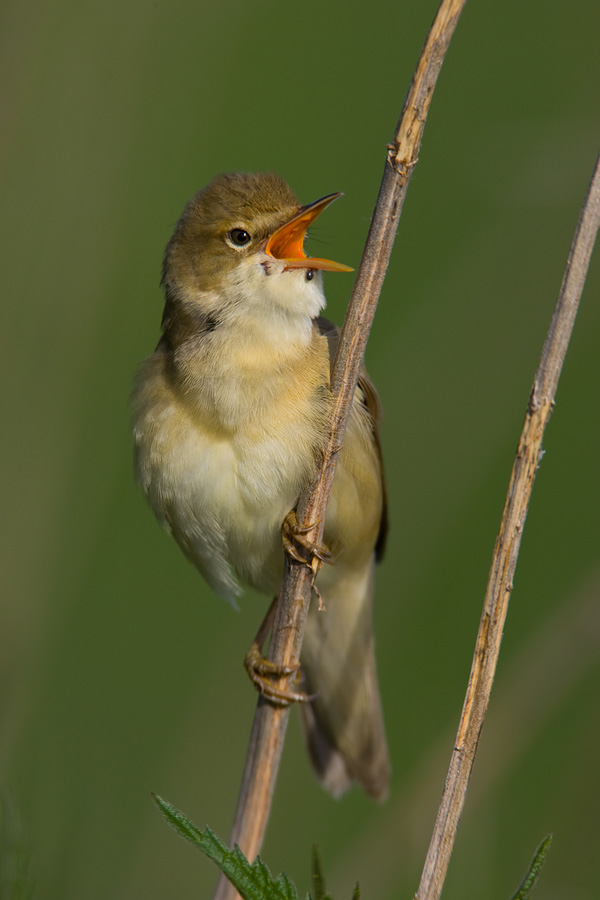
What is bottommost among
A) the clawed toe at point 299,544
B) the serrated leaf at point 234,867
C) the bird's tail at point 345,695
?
the bird's tail at point 345,695

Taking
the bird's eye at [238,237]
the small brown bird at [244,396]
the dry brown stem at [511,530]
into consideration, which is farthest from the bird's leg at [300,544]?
the bird's eye at [238,237]

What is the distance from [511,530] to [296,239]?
1.13 meters

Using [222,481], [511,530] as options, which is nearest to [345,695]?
[222,481]

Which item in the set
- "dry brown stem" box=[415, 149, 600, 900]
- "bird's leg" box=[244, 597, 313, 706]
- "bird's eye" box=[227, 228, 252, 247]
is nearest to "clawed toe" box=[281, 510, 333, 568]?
"bird's leg" box=[244, 597, 313, 706]

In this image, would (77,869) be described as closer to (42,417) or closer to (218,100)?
Answer: (42,417)

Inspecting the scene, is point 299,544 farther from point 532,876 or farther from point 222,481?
point 532,876

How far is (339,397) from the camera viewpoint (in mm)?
2029

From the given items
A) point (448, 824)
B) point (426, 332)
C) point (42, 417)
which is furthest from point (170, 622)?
point (448, 824)

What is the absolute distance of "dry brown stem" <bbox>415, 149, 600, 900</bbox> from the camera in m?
1.65

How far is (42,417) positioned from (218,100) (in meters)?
1.15

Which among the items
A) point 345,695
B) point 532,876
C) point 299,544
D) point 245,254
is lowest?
point 345,695

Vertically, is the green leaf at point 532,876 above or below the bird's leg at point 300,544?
below

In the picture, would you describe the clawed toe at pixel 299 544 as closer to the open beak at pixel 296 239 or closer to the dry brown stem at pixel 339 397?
the dry brown stem at pixel 339 397

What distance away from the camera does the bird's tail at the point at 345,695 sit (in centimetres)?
325
